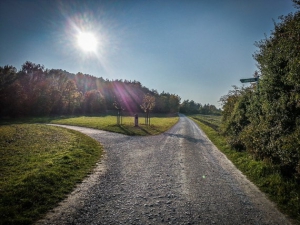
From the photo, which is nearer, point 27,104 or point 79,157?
point 79,157

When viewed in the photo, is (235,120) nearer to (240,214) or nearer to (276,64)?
(276,64)

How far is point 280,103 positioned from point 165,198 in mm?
6972

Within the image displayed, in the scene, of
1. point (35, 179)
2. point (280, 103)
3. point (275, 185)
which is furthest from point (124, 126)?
point (275, 185)

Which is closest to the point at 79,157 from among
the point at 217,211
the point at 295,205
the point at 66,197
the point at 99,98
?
the point at 66,197

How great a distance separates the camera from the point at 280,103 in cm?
849

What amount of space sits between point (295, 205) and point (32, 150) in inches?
562

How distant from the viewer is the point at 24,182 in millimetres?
6832

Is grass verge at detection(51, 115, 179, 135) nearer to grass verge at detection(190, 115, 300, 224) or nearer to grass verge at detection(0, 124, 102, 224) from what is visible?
grass verge at detection(0, 124, 102, 224)

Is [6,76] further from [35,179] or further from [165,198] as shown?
[165,198]

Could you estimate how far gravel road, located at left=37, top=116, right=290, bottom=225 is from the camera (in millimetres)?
5062

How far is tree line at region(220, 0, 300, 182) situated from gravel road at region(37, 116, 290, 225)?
70.3 inches

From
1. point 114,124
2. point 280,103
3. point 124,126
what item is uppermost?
point 280,103

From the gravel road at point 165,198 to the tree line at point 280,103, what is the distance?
1.79m

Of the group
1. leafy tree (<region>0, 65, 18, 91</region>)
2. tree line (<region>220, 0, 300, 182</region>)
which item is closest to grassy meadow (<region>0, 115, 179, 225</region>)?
tree line (<region>220, 0, 300, 182</region>)
